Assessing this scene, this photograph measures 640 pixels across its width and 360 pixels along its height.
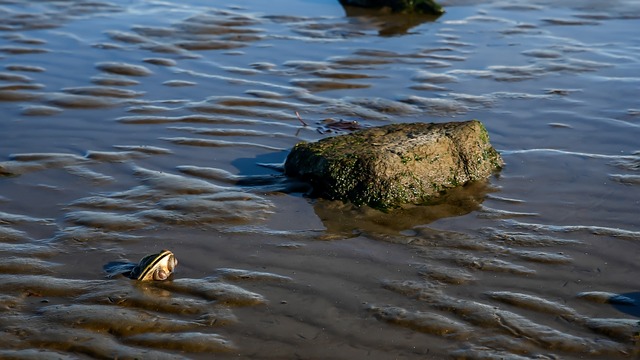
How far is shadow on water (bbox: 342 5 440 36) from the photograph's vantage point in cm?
1015

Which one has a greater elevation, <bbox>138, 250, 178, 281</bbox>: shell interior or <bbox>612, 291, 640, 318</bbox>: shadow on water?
<bbox>138, 250, 178, 281</bbox>: shell interior

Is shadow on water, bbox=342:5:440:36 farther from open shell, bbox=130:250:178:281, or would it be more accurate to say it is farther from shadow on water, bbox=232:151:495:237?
open shell, bbox=130:250:178:281

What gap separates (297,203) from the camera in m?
5.34

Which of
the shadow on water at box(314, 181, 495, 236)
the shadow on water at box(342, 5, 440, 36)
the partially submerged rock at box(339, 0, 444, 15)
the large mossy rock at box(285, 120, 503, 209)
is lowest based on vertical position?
the shadow on water at box(314, 181, 495, 236)

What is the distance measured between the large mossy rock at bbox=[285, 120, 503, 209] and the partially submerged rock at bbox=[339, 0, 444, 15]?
514 centimetres

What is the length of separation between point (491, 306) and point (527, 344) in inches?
13.8

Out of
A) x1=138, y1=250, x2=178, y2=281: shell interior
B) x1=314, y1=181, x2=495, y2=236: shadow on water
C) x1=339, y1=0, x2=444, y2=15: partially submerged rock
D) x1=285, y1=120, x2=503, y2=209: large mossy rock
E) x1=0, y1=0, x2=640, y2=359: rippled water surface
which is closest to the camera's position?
x1=0, y1=0, x2=640, y2=359: rippled water surface

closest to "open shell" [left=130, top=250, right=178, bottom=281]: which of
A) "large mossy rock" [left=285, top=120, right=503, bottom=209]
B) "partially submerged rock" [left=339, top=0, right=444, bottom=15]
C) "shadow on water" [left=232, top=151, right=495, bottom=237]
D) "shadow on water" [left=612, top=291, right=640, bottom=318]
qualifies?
"shadow on water" [left=232, top=151, right=495, bottom=237]

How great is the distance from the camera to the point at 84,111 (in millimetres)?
7059

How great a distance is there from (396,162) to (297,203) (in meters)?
0.61

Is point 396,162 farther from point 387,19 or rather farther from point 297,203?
point 387,19

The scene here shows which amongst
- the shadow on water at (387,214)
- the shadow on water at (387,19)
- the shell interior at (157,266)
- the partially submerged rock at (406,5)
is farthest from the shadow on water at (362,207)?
the partially submerged rock at (406,5)

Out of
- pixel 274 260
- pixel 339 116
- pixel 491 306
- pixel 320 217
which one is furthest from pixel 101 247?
pixel 339 116

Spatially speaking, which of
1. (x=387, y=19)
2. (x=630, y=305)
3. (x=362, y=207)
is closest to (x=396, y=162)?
(x=362, y=207)
